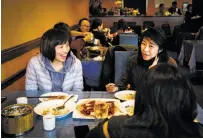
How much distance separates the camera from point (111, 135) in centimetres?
97

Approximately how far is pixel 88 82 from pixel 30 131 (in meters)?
1.81

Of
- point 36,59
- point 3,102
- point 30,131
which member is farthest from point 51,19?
point 30,131

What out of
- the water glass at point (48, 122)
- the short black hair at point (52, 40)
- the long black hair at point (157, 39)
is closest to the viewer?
the water glass at point (48, 122)

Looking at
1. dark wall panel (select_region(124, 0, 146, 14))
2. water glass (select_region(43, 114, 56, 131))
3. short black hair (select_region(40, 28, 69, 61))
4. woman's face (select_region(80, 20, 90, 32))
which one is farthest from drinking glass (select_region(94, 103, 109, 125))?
dark wall panel (select_region(124, 0, 146, 14))

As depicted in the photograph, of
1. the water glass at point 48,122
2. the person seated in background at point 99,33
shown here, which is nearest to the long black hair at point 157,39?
the water glass at point 48,122

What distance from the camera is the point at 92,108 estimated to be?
1.57 m

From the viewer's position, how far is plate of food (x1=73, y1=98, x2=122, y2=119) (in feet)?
4.87

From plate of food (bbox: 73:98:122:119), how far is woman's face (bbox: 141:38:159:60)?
60 cm

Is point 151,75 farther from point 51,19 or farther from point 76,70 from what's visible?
point 51,19

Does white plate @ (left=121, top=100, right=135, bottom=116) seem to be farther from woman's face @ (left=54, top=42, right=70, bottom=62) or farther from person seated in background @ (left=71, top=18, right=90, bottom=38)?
person seated in background @ (left=71, top=18, right=90, bottom=38)

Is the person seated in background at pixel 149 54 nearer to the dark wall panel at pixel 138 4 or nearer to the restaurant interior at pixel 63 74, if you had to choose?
the restaurant interior at pixel 63 74

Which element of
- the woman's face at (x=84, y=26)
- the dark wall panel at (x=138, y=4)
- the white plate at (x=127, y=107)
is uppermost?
the dark wall panel at (x=138, y=4)

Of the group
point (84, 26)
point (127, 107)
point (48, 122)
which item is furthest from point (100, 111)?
point (84, 26)

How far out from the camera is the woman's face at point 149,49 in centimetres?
212
